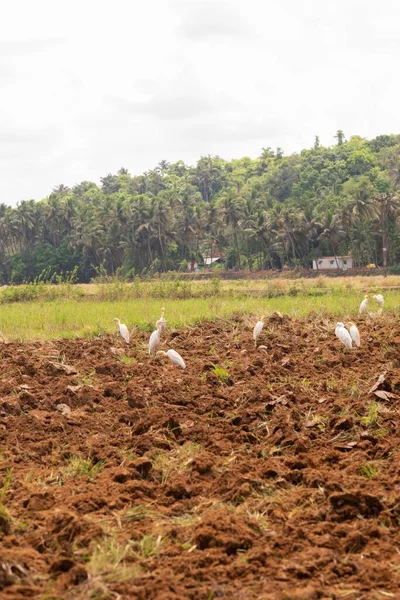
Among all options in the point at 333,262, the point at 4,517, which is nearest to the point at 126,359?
the point at 4,517

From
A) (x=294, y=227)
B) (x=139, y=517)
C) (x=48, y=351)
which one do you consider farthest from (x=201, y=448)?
(x=294, y=227)

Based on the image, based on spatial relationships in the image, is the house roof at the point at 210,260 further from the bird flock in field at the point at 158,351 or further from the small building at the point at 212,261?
the bird flock in field at the point at 158,351

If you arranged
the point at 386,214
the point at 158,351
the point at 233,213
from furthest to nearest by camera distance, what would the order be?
1. the point at 233,213
2. the point at 386,214
3. the point at 158,351

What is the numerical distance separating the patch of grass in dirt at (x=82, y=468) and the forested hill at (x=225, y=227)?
50.2 meters

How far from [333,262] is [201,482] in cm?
6295

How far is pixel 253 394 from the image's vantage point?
809 cm

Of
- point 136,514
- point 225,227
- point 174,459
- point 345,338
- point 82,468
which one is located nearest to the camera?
point 136,514

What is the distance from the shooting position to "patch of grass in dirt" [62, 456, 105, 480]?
556cm

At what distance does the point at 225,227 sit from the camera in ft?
255

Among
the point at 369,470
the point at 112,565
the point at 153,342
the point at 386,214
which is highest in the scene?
the point at 386,214

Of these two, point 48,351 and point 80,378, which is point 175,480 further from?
point 48,351

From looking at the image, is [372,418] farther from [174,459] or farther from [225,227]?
[225,227]

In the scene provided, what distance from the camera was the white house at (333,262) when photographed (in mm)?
66500

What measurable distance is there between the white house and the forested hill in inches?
29.9
